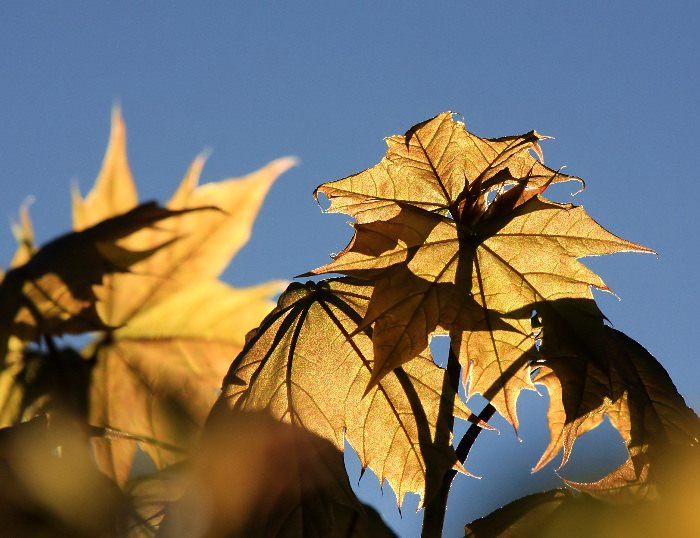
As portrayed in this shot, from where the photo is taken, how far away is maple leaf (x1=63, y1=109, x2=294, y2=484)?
1288mm

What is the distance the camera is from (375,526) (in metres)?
0.89

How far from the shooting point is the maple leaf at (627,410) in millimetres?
709

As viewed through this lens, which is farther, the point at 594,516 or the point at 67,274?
the point at 67,274

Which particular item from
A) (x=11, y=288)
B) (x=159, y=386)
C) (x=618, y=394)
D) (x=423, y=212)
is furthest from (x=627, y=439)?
(x=11, y=288)

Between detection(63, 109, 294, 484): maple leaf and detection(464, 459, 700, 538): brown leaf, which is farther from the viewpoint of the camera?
detection(63, 109, 294, 484): maple leaf

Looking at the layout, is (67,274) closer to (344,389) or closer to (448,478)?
(344,389)

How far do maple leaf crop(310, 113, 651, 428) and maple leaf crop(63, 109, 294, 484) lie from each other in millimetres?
603

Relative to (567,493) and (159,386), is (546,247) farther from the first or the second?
(159,386)

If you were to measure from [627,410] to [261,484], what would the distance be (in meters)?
0.33

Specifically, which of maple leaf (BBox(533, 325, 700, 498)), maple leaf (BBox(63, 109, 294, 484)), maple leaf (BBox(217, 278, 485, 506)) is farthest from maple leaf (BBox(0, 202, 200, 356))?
maple leaf (BBox(533, 325, 700, 498))

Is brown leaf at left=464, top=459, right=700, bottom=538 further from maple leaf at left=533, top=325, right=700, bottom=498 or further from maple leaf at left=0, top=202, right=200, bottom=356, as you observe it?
maple leaf at left=0, top=202, right=200, bottom=356

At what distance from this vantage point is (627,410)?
0.76 metres

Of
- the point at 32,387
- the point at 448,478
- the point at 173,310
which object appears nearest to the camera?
the point at 448,478

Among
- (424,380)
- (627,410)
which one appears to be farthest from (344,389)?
(627,410)
